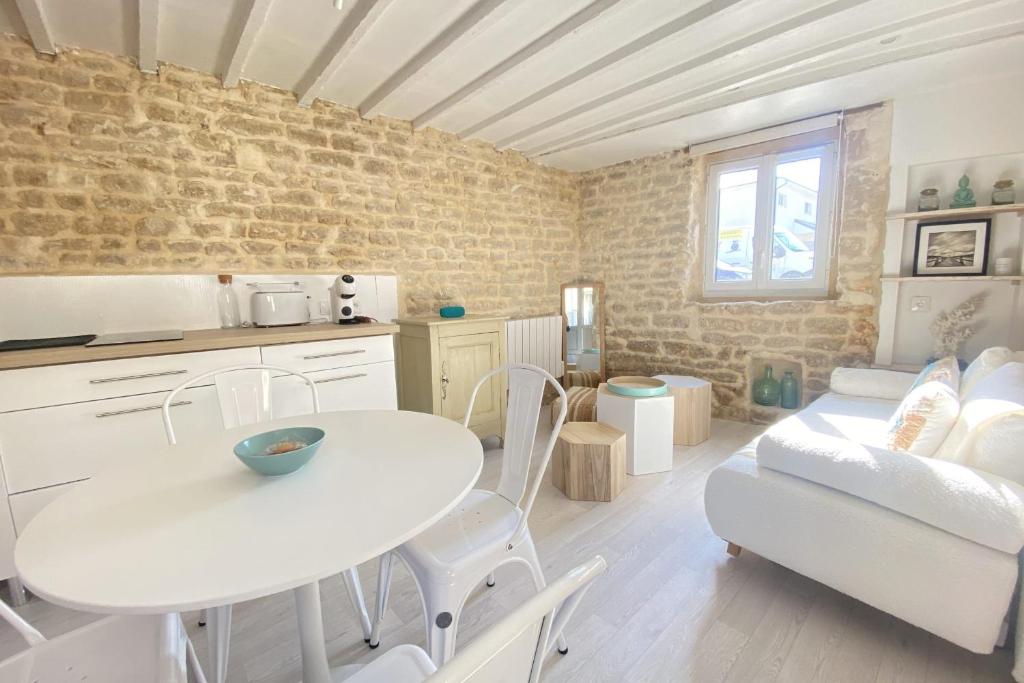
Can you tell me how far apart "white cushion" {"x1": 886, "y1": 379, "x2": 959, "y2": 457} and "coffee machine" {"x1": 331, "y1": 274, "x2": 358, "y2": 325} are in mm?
2788

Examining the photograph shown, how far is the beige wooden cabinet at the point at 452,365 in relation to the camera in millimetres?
2842

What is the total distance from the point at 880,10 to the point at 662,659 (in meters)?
2.86

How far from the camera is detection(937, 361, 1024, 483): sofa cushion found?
1259 millimetres

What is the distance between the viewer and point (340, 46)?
2.09 metres

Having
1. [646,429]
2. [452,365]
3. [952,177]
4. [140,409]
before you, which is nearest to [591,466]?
[646,429]

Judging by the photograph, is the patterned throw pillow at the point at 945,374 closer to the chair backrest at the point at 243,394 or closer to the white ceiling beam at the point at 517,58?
the white ceiling beam at the point at 517,58

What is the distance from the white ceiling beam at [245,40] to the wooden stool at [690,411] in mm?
3102

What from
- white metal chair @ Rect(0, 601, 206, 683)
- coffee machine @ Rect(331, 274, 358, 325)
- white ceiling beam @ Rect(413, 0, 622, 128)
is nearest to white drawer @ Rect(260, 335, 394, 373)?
coffee machine @ Rect(331, 274, 358, 325)

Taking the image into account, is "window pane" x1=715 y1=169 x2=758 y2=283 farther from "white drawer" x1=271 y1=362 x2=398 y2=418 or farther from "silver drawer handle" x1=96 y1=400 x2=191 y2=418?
"silver drawer handle" x1=96 y1=400 x2=191 y2=418

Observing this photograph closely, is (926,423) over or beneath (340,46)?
beneath

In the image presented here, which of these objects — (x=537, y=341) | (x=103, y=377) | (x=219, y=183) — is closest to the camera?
(x=103, y=377)

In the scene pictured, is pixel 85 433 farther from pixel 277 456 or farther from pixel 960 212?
pixel 960 212

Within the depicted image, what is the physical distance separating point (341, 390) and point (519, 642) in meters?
2.17

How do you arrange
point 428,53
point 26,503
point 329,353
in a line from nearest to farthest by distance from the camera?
point 26,503 < point 428,53 < point 329,353
